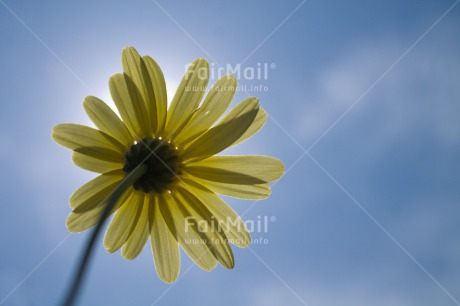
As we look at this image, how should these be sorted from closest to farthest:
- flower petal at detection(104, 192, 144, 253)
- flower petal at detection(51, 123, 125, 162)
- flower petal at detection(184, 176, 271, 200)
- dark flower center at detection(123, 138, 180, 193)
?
flower petal at detection(51, 123, 125, 162)
dark flower center at detection(123, 138, 180, 193)
flower petal at detection(104, 192, 144, 253)
flower petal at detection(184, 176, 271, 200)

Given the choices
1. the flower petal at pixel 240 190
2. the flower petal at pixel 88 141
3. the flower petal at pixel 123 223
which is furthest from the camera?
the flower petal at pixel 240 190

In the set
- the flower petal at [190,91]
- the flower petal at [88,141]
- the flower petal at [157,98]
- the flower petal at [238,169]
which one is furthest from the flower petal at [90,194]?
the flower petal at [190,91]

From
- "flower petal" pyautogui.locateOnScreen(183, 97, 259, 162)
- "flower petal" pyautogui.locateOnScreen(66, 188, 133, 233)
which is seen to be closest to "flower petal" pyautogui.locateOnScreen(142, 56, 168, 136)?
"flower petal" pyautogui.locateOnScreen(183, 97, 259, 162)

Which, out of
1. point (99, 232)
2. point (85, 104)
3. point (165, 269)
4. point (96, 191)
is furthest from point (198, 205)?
point (99, 232)

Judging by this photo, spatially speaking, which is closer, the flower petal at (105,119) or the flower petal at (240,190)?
the flower petal at (105,119)

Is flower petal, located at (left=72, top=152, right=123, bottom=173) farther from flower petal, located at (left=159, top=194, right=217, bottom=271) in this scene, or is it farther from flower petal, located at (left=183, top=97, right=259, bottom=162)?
flower petal, located at (left=183, top=97, right=259, bottom=162)

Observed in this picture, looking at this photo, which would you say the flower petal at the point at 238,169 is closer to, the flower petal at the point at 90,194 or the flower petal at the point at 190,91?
the flower petal at the point at 190,91
